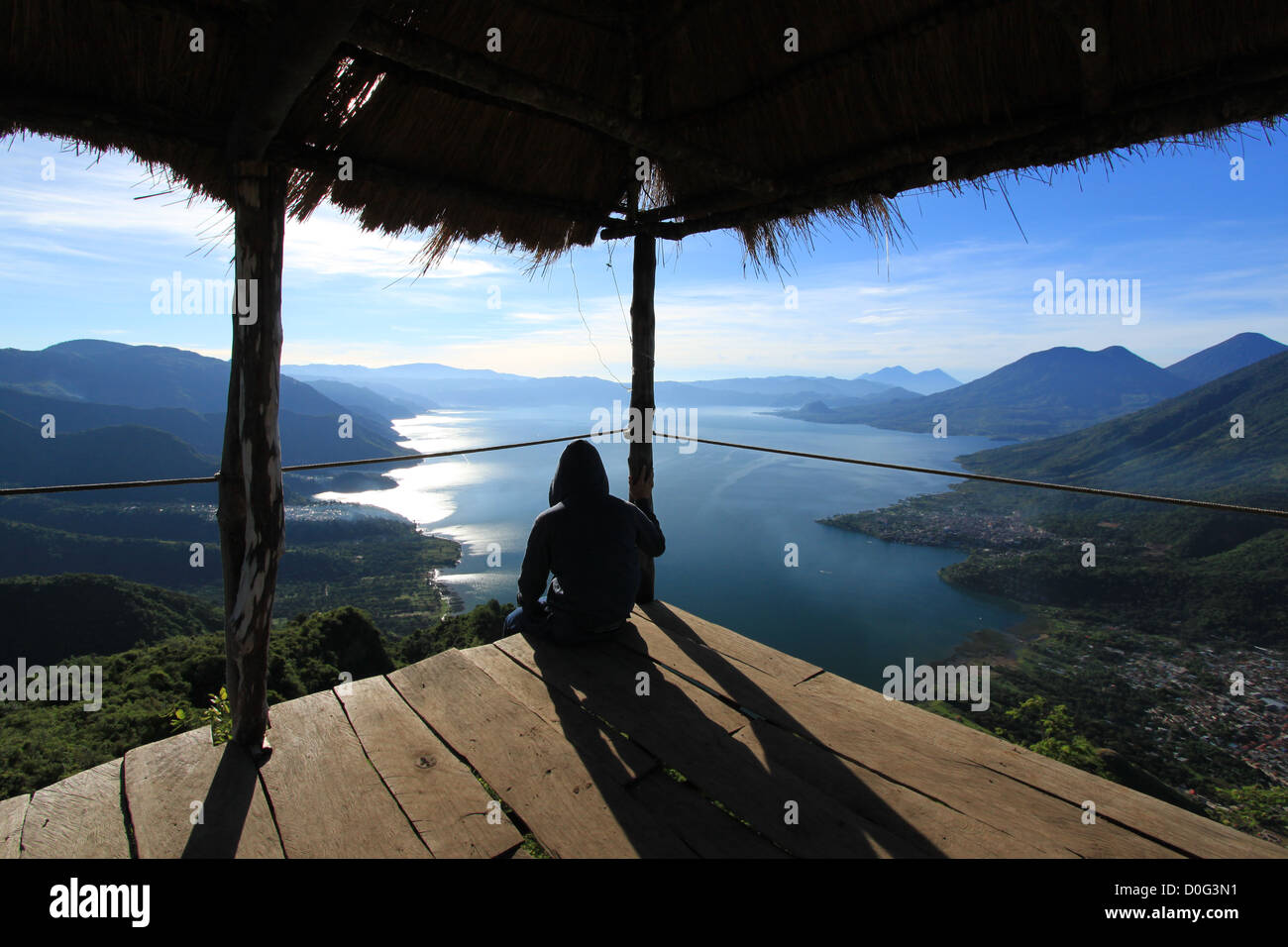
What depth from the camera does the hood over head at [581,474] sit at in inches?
97.3

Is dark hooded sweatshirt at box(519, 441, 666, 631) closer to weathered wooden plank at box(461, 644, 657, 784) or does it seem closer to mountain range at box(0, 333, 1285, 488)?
weathered wooden plank at box(461, 644, 657, 784)

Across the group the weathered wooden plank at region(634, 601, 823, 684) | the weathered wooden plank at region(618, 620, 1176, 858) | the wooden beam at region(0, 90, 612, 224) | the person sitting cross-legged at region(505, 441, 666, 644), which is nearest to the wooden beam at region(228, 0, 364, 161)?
the wooden beam at region(0, 90, 612, 224)

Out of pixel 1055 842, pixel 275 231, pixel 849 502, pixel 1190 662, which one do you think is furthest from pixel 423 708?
pixel 849 502

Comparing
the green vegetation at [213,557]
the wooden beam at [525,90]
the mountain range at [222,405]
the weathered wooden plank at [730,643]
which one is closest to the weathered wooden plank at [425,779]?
the weathered wooden plank at [730,643]

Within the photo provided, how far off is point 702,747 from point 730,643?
0.88 meters

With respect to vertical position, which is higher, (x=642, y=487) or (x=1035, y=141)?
(x=1035, y=141)

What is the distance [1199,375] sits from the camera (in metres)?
137

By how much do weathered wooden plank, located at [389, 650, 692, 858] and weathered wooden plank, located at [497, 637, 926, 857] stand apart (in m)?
0.22

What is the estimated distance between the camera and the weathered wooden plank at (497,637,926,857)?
5.03 ft

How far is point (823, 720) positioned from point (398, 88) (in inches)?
114

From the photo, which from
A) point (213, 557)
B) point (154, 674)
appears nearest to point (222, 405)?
point (213, 557)

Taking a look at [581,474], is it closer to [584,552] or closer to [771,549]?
[584,552]

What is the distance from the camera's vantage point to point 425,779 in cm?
179
